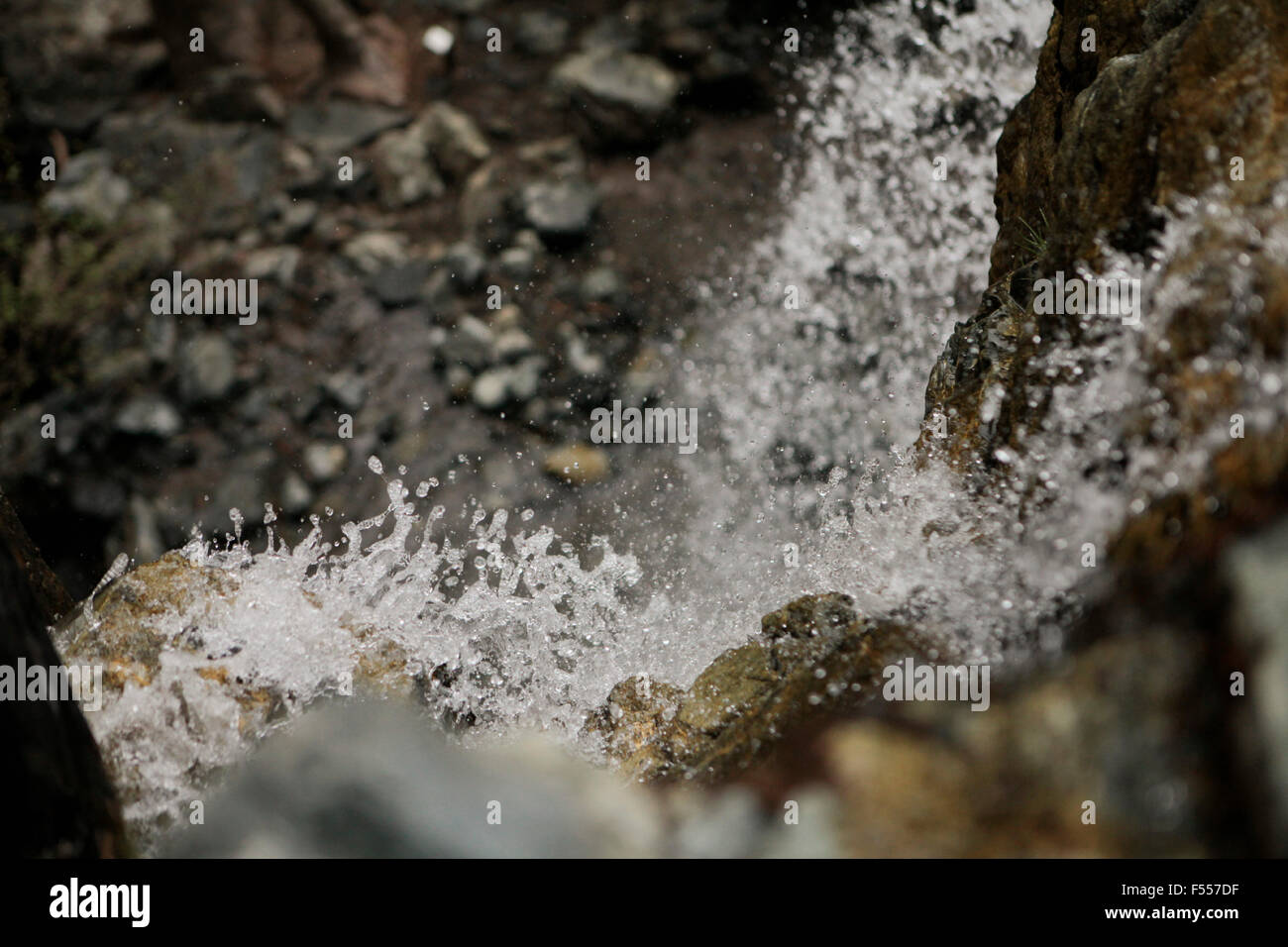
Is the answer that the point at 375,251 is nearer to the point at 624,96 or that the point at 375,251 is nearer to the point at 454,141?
the point at 454,141

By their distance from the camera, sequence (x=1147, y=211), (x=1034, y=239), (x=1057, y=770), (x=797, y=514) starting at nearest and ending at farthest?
(x=1057, y=770)
(x=1147, y=211)
(x=1034, y=239)
(x=797, y=514)

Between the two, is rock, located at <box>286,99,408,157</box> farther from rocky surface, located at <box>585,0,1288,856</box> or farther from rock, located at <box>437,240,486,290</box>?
rocky surface, located at <box>585,0,1288,856</box>

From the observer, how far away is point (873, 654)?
1.77 metres

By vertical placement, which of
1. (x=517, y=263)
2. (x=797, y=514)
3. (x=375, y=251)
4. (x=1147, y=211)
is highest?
(x=375, y=251)

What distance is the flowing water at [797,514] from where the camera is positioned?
176cm

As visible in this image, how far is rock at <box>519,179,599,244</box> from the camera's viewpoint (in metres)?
4.39

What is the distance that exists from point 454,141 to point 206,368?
5.17ft

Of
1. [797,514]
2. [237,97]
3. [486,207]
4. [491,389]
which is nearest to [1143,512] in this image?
[797,514]

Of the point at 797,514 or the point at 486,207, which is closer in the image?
the point at 797,514

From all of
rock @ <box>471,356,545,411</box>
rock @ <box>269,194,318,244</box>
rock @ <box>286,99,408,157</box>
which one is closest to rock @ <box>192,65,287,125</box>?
rock @ <box>286,99,408,157</box>

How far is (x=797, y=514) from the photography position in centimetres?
371

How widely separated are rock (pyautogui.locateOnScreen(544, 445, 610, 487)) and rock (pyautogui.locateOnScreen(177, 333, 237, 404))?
1535mm

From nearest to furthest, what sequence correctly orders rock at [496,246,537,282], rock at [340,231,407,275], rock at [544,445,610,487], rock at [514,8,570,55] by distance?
rock at [544,445,610,487] → rock at [496,246,537,282] → rock at [340,231,407,275] → rock at [514,8,570,55]

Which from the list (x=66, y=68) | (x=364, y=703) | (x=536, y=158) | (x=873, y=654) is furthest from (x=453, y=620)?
(x=66, y=68)
